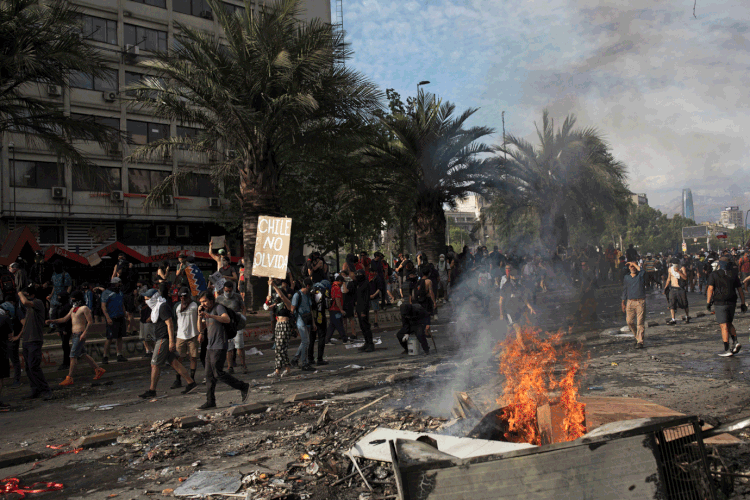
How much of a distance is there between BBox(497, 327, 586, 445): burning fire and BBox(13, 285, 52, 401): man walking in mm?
6769

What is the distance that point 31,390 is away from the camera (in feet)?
27.9

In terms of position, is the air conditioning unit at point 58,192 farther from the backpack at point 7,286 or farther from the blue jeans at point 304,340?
the blue jeans at point 304,340

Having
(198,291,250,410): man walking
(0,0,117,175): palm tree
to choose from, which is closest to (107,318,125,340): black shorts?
(0,0,117,175): palm tree

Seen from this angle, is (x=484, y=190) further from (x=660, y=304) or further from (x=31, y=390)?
(x=31, y=390)

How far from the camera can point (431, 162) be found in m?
18.9

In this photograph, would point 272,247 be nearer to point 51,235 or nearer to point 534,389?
point 534,389

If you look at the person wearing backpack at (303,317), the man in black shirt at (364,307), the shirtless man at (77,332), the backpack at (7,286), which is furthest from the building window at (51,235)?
the person wearing backpack at (303,317)

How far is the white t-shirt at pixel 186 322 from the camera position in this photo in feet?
27.3

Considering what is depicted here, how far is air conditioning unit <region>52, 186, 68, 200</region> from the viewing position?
83.1ft

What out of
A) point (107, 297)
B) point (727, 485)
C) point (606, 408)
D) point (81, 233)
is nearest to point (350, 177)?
point (107, 297)

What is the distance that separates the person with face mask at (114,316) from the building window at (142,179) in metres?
18.8

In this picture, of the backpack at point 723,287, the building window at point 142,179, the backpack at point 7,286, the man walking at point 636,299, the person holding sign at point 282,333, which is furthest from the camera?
the building window at point 142,179

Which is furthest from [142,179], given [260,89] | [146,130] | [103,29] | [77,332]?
[77,332]

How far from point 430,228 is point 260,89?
8.29m
